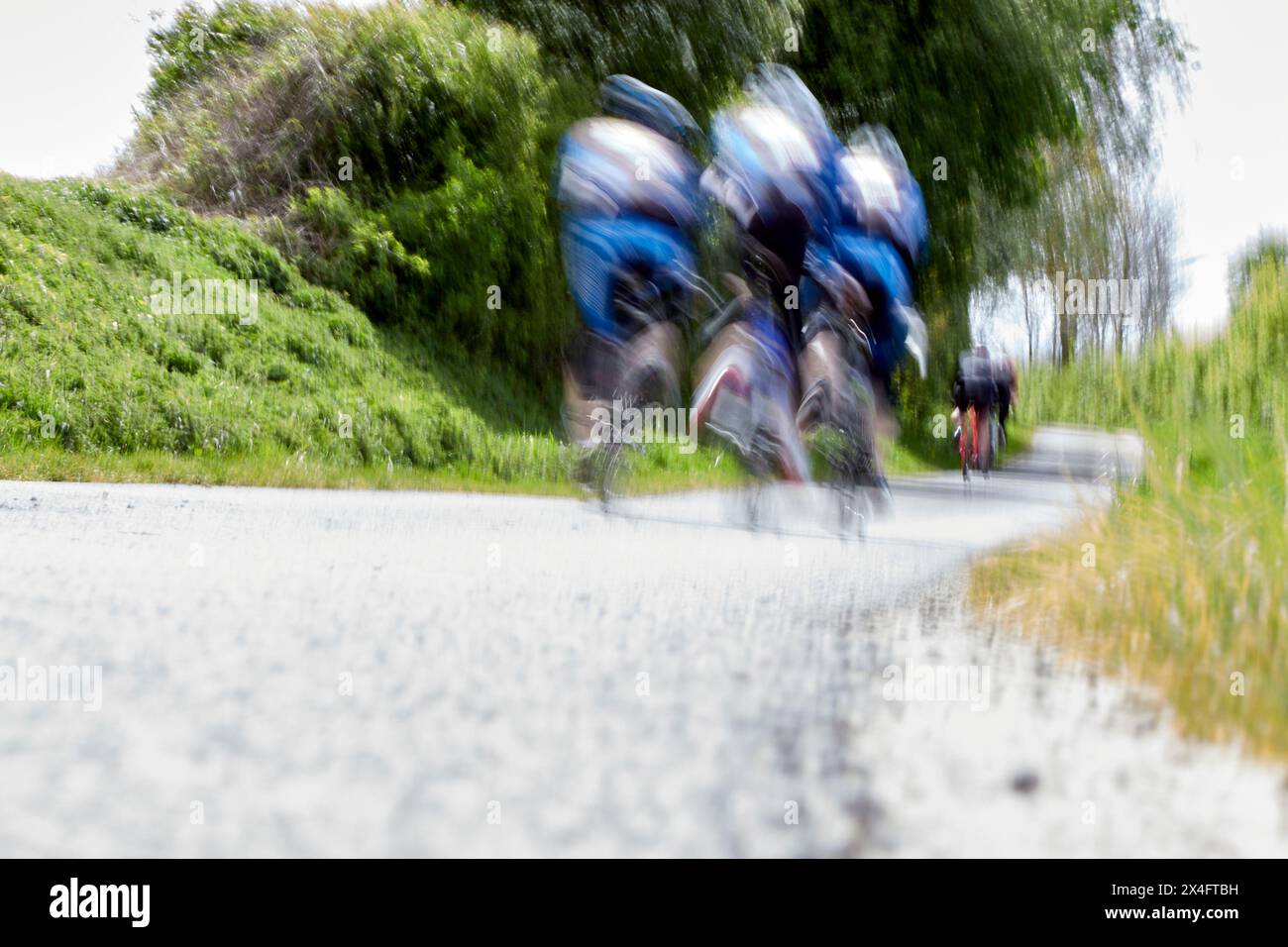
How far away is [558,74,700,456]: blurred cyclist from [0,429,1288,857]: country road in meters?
2.09

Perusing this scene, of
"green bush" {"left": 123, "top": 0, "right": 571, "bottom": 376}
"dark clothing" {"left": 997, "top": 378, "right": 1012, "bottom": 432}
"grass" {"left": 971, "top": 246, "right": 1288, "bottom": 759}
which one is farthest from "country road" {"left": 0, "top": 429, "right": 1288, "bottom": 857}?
"dark clothing" {"left": 997, "top": 378, "right": 1012, "bottom": 432}

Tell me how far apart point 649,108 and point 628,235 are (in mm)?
771

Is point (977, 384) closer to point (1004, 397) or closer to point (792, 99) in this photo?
point (1004, 397)

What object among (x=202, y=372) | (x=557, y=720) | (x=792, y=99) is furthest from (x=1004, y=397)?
(x=557, y=720)

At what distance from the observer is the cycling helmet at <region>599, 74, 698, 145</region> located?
7.47 metres

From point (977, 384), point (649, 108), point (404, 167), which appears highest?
point (404, 167)

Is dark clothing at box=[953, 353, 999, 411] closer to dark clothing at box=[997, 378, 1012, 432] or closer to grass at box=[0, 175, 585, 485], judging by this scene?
dark clothing at box=[997, 378, 1012, 432]

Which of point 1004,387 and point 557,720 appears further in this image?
point 1004,387

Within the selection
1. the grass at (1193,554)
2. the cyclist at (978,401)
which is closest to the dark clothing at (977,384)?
the cyclist at (978,401)

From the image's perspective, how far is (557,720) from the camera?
2.90 metres
